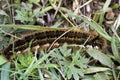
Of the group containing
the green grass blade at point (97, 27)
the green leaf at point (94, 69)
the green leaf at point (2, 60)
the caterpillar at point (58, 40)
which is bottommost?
the green leaf at point (94, 69)

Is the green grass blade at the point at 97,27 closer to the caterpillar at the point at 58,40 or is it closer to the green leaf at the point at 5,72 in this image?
the caterpillar at the point at 58,40

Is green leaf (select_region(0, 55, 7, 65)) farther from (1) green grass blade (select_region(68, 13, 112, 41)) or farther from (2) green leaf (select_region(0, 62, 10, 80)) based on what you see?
(1) green grass blade (select_region(68, 13, 112, 41))

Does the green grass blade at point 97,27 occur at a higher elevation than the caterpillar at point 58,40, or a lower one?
higher

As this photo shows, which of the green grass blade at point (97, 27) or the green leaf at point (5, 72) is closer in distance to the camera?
the green leaf at point (5, 72)

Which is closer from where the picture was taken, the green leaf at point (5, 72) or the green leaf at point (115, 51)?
the green leaf at point (5, 72)

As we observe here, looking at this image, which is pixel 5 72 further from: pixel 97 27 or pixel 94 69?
pixel 97 27

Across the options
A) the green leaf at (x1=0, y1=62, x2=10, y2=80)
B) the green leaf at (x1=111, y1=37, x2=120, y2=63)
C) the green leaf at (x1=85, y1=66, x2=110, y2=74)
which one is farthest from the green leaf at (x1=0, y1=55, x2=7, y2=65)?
the green leaf at (x1=111, y1=37, x2=120, y2=63)

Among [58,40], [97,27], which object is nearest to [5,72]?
[58,40]

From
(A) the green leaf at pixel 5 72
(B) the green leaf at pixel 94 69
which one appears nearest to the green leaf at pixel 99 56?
(B) the green leaf at pixel 94 69

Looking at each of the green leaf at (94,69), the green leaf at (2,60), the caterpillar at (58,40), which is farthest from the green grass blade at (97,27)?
the green leaf at (2,60)

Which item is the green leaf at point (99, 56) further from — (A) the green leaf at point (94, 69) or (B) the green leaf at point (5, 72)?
(B) the green leaf at point (5, 72)

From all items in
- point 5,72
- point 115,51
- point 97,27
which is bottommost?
point 5,72
